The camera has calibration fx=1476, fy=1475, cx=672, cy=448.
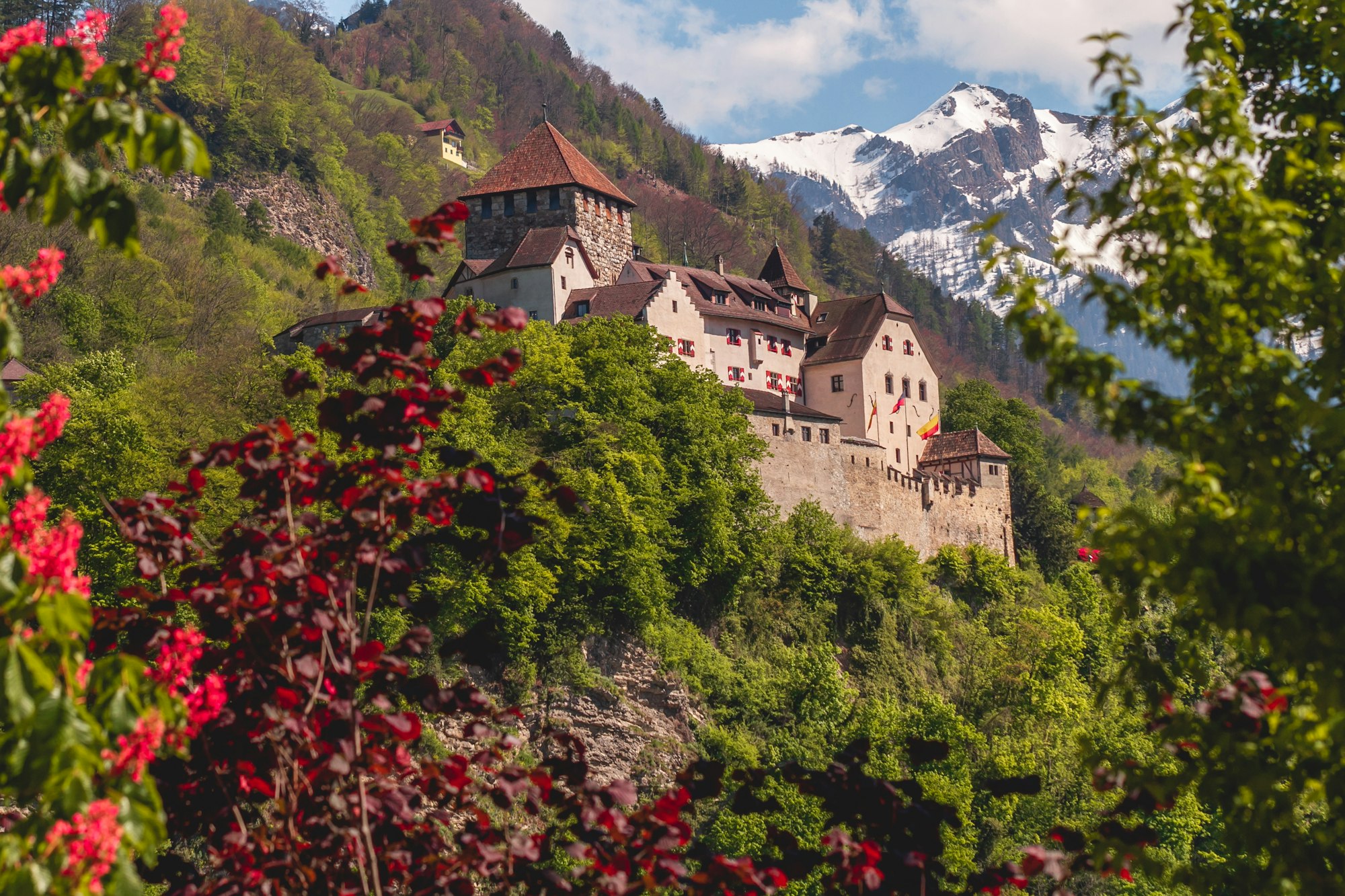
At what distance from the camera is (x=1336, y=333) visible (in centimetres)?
749

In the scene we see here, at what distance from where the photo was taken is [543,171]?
6131cm

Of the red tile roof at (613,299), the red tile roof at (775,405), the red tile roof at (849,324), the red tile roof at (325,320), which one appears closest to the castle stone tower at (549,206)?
the red tile roof at (613,299)

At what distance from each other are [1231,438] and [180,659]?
15.7ft

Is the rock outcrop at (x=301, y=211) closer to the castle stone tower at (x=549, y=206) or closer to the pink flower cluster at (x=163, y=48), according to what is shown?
the castle stone tower at (x=549, y=206)

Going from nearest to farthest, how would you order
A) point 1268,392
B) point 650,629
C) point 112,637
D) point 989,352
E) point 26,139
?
point 26,139, point 1268,392, point 112,637, point 650,629, point 989,352

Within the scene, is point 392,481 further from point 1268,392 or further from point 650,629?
point 650,629

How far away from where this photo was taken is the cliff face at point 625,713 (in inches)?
1615

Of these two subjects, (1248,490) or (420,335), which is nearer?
(1248,490)

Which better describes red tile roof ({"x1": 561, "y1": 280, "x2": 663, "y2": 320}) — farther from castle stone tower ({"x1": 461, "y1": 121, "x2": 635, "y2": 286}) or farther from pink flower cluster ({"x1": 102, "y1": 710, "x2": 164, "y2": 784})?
pink flower cluster ({"x1": 102, "y1": 710, "x2": 164, "y2": 784})

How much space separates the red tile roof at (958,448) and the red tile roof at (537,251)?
16283mm

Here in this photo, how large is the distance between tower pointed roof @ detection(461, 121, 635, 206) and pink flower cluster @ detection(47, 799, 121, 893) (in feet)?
185

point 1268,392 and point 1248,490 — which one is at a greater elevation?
point 1268,392

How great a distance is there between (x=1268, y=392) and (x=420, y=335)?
4.14m

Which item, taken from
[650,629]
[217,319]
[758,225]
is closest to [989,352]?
[758,225]
